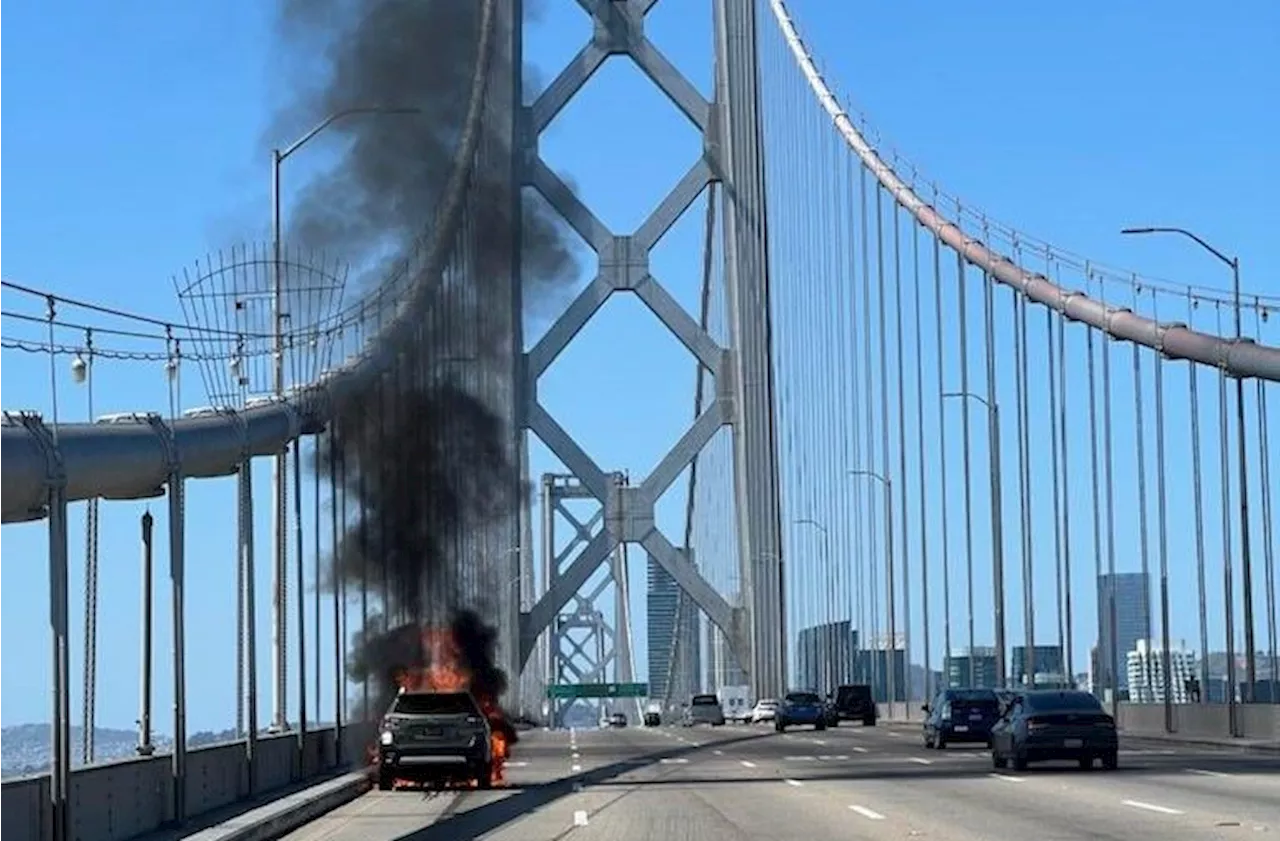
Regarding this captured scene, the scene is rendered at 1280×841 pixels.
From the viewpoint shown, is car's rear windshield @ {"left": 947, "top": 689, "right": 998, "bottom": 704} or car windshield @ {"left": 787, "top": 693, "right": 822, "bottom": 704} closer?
car's rear windshield @ {"left": 947, "top": 689, "right": 998, "bottom": 704}

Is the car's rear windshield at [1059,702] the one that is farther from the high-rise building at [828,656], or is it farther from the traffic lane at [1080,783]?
the high-rise building at [828,656]

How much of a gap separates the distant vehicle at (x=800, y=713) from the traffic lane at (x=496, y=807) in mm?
25792

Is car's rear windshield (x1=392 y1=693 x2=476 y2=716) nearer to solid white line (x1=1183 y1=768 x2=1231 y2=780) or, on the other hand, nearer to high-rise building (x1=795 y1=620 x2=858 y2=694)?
solid white line (x1=1183 y1=768 x2=1231 y2=780)

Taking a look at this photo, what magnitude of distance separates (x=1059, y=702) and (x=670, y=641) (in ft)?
402

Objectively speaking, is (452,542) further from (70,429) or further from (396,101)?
(70,429)

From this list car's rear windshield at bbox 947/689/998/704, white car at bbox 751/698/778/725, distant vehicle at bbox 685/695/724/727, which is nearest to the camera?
car's rear windshield at bbox 947/689/998/704

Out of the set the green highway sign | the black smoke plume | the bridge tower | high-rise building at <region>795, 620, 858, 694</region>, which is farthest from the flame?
the green highway sign

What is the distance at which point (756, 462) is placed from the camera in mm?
95062

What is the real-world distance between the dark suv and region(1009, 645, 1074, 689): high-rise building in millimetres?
29699

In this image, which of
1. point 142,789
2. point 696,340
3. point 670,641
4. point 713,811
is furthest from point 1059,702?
point 670,641

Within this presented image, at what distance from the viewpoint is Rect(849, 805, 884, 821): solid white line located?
89.0 feet

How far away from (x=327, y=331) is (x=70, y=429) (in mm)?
21178

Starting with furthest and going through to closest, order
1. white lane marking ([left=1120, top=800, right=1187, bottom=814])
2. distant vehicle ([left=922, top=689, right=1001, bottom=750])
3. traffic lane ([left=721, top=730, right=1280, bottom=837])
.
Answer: distant vehicle ([left=922, top=689, right=1001, bottom=750]) → white lane marking ([left=1120, top=800, right=1187, bottom=814]) → traffic lane ([left=721, top=730, right=1280, bottom=837])

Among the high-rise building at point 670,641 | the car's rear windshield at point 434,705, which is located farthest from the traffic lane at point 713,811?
the high-rise building at point 670,641
